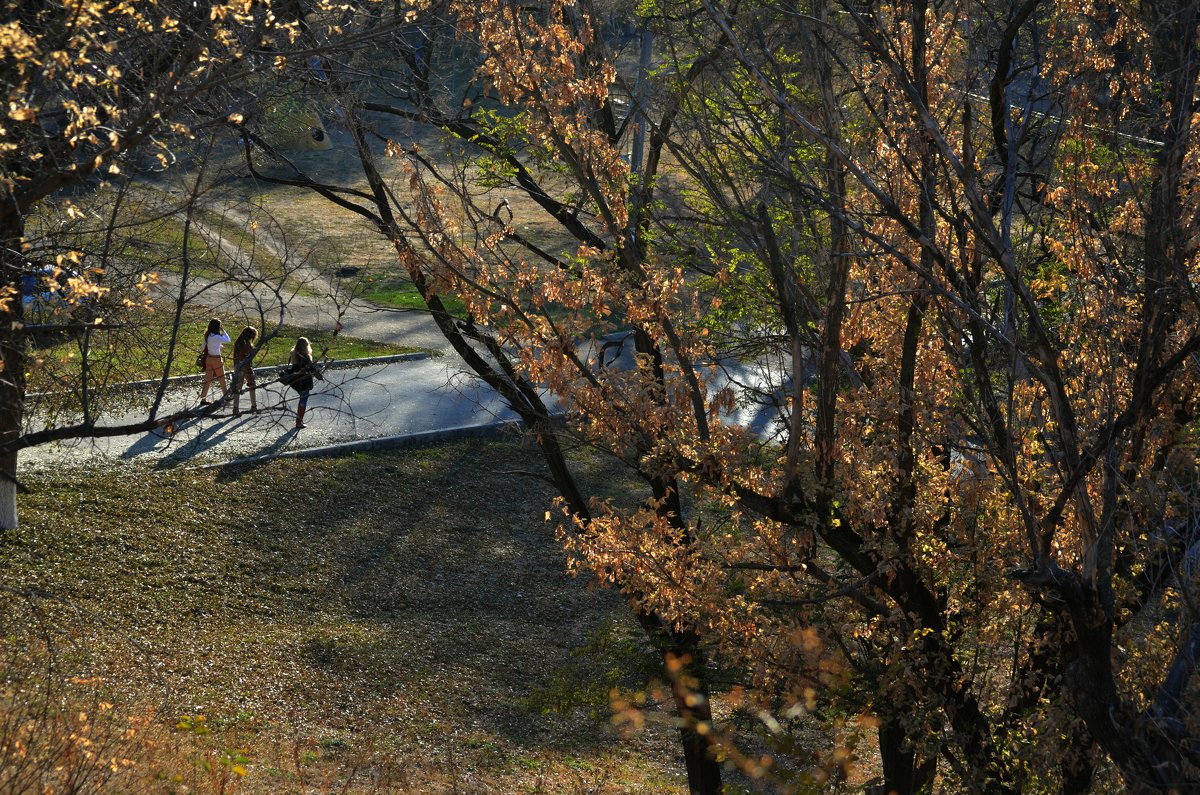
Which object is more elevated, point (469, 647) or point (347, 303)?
point (347, 303)

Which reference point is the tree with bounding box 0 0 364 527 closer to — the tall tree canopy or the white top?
the tall tree canopy

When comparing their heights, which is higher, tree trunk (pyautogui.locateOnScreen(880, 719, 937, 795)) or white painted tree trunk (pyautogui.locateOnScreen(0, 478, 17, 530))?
tree trunk (pyautogui.locateOnScreen(880, 719, 937, 795))

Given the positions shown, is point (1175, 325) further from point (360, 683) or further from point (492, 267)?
point (360, 683)

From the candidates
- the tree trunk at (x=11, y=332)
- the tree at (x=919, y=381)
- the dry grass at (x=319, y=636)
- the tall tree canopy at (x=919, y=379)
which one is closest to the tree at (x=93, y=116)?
the tree trunk at (x=11, y=332)

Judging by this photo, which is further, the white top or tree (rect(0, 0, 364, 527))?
the white top

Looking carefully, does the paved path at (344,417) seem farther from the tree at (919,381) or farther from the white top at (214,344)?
the tree at (919,381)

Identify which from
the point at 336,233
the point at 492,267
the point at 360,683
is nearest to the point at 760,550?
the point at 492,267

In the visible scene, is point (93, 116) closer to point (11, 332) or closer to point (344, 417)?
point (11, 332)

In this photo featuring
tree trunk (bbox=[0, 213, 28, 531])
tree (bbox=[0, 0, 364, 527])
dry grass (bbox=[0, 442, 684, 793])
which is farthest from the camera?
dry grass (bbox=[0, 442, 684, 793])

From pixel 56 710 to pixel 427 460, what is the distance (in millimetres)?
9657

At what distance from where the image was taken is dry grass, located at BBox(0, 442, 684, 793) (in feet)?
32.1

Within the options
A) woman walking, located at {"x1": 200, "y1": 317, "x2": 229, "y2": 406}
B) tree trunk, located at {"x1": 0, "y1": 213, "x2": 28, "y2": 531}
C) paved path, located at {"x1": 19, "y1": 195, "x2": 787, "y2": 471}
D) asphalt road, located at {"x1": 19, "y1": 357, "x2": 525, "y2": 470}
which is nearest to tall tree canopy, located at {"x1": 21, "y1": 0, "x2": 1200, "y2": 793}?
tree trunk, located at {"x1": 0, "y1": 213, "x2": 28, "y2": 531}

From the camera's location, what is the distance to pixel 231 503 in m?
15.2

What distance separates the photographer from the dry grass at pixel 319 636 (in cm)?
980
